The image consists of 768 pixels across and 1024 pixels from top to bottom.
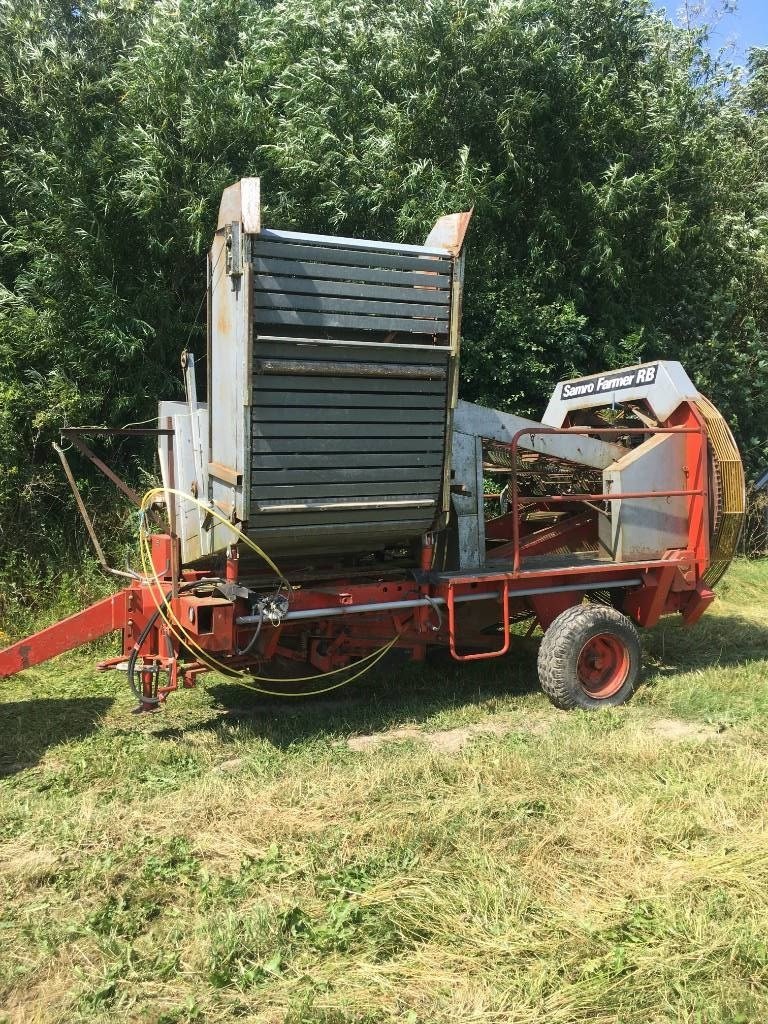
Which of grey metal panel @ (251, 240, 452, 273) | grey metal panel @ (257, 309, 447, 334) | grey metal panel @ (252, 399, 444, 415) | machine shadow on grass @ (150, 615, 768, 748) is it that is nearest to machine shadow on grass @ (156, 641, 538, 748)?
machine shadow on grass @ (150, 615, 768, 748)

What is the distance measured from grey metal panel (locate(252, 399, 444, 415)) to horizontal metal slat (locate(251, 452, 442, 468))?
201 millimetres

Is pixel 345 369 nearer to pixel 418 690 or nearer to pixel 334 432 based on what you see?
pixel 334 432

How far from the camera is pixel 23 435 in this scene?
368 inches

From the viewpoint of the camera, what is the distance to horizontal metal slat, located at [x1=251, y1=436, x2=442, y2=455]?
201 inches

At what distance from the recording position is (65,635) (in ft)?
18.6

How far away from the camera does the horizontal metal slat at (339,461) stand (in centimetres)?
509

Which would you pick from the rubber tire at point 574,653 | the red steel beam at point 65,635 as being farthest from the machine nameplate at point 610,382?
the red steel beam at point 65,635

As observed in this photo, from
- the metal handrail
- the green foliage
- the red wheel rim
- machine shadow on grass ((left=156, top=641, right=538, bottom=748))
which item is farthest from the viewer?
the green foliage

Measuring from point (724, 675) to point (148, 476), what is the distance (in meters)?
6.20

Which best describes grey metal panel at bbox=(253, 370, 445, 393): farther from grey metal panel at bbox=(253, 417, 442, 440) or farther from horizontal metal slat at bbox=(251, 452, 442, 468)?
horizontal metal slat at bbox=(251, 452, 442, 468)

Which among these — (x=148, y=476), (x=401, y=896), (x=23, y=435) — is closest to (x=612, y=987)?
(x=401, y=896)

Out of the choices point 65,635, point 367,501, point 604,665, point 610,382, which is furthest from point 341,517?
point 610,382

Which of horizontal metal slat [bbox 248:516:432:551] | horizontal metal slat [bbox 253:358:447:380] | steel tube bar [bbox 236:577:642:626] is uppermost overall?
horizontal metal slat [bbox 253:358:447:380]

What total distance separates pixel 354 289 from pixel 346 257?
0.19 metres
